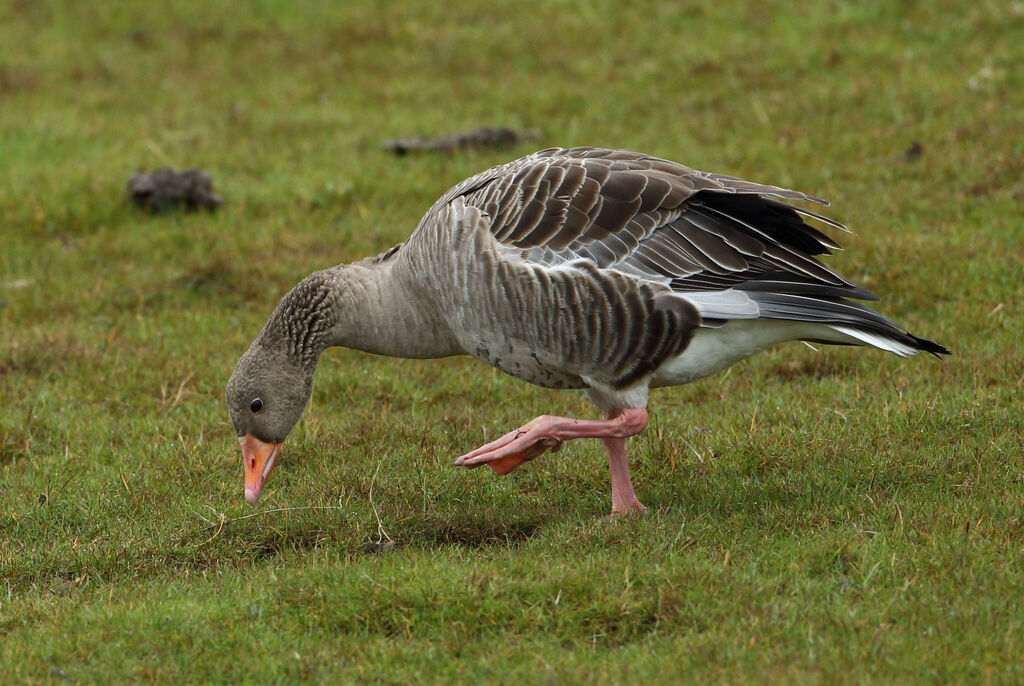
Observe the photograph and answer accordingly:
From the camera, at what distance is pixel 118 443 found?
25.8 ft

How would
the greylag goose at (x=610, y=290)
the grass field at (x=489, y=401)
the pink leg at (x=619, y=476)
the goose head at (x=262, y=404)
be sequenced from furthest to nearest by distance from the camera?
the goose head at (x=262, y=404), the pink leg at (x=619, y=476), the greylag goose at (x=610, y=290), the grass field at (x=489, y=401)

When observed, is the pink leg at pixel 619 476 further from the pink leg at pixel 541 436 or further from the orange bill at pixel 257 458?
the orange bill at pixel 257 458

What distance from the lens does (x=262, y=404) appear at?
22.2ft

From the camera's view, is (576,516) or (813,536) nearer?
(813,536)

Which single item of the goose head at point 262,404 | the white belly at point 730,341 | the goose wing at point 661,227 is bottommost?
the goose head at point 262,404

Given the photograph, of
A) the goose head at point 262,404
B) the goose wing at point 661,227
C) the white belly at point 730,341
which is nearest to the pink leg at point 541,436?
the white belly at point 730,341

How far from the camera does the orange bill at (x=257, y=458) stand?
6.73 m

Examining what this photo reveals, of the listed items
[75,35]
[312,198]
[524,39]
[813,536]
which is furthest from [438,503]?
[75,35]

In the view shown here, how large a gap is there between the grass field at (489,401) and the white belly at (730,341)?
2.47 feet

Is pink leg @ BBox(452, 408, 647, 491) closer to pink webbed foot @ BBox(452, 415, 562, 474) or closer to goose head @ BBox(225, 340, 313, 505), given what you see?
pink webbed foot @ BBox(452, 415, 562, 474)

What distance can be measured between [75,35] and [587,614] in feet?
Result: 49.3

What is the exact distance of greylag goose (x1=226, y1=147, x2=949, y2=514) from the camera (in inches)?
242

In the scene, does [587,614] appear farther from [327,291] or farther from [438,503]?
[327,291]

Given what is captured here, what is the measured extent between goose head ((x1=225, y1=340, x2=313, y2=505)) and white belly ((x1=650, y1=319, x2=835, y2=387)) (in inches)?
81.2
